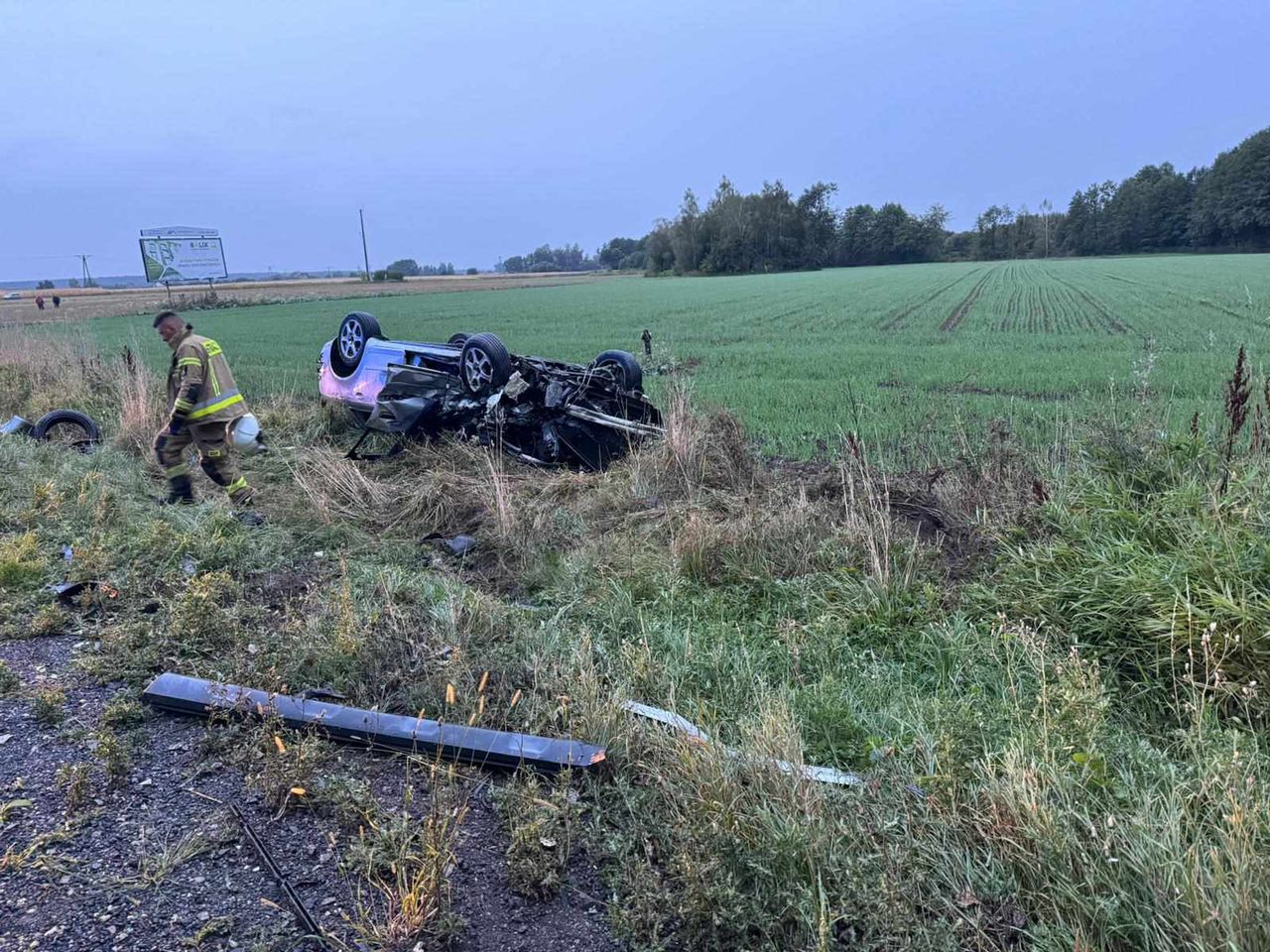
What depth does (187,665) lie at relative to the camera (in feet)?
12.8

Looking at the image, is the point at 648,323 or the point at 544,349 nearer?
the point at 544,349

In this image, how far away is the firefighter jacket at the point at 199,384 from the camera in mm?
6836

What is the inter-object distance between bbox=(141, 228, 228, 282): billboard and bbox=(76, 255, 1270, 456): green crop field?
29.5 ft

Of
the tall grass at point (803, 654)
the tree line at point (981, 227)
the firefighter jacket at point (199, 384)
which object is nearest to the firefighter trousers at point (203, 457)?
the firefighter jacket at point (199, 384)

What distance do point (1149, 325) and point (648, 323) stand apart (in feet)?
50.8

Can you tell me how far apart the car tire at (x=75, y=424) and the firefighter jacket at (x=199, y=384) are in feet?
9.97

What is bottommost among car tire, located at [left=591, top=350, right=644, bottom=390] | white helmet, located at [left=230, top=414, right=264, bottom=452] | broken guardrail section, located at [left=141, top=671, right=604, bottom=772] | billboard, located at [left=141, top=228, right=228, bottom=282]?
broken guardrail section, located at [left=141, top=671, right=604, bottom=772]

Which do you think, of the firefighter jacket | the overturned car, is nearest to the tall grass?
the overturned car

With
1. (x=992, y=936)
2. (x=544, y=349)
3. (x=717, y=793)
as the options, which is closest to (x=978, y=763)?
(x=992, y=936)

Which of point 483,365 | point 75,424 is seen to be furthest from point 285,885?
point 75,424

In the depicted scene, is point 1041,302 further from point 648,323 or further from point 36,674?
point 36,674

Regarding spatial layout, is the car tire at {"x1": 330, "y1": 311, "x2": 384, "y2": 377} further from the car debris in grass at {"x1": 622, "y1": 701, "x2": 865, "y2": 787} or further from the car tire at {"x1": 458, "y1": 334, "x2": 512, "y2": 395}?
the car debris in grass at {"x1": 622, "y1": 701, "x2": 865, "y2": 787}

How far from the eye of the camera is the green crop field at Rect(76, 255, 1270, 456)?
9.59 m

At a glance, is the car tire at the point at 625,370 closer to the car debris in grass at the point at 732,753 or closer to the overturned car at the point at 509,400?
the overturned car at the point at 509,400
